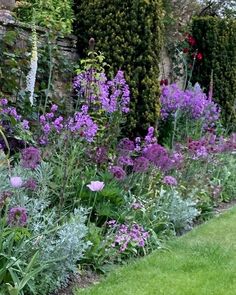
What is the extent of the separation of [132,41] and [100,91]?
1.14 metres

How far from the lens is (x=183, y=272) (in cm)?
421

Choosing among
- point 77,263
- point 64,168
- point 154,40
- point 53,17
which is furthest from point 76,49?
point 77,263

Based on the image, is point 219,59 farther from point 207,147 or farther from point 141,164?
point 141,164

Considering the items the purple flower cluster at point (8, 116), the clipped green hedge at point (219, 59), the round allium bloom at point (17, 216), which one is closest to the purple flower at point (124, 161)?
the purple flower cluster at point (8, 116)

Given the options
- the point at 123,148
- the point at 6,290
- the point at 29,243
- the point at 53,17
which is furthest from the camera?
the point at 53,17

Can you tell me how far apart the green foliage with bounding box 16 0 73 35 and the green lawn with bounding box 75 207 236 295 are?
2826 mm

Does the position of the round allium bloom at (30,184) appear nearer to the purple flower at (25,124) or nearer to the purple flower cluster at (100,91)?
the purple flower at (25,124)

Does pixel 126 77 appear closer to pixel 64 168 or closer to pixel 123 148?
pixel 123 148

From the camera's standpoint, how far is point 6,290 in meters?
3.32

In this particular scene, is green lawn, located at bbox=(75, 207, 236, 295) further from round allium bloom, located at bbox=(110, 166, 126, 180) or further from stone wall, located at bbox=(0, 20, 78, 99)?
stone wall, located at bbox=(0, 20, 78, 99)

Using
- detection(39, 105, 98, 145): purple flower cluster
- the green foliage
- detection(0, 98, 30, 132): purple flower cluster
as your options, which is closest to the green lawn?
detection(39, 105, 98, 145): purple flower cluster

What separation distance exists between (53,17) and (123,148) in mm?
2128

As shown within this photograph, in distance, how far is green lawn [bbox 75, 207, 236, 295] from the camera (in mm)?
3805

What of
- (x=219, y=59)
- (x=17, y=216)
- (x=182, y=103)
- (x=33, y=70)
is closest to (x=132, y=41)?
(x=182, y=103)
